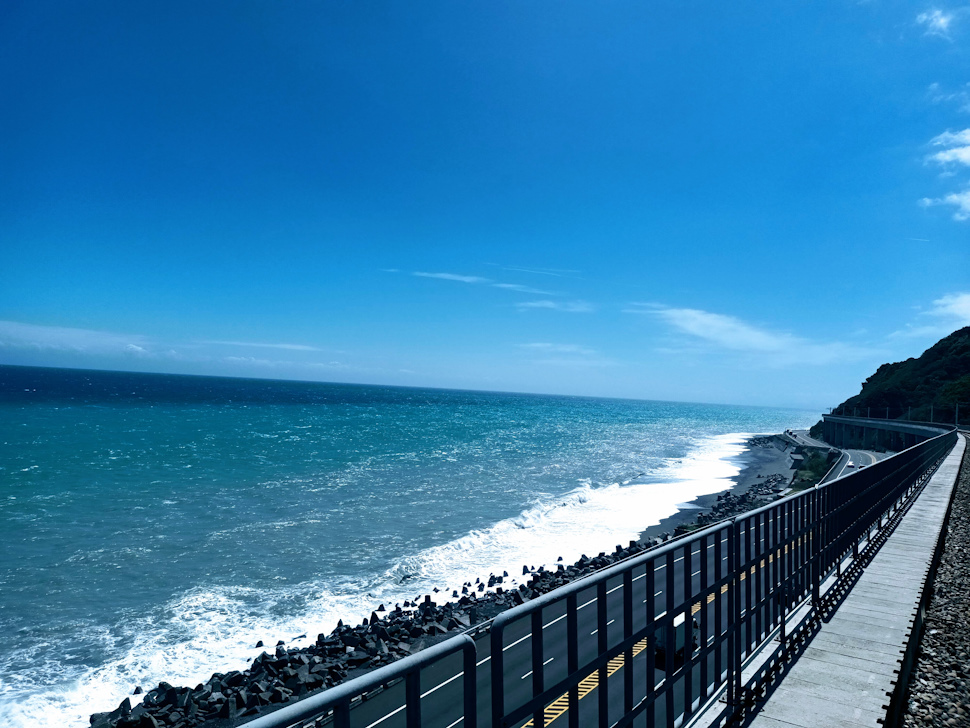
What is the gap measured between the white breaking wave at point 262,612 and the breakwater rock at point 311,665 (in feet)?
2.70

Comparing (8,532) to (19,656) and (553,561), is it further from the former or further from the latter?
(553,561)

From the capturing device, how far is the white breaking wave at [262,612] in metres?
11.5

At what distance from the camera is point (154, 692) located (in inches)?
438

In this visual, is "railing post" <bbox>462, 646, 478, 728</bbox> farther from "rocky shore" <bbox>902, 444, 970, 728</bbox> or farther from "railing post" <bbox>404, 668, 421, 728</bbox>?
"rocky shore" <bbox>902, 444, 970, 728</bbox>

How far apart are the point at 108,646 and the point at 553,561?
1346 cm

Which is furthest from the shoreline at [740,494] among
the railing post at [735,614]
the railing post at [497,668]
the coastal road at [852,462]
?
the railing post at [497,668]

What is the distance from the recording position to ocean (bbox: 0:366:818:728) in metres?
13.4

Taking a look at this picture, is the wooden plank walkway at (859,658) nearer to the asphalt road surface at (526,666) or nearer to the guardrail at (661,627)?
the guardrail at (661,627)

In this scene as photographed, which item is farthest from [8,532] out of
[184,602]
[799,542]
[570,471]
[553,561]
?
[570,471]

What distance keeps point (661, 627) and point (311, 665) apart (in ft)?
35.3

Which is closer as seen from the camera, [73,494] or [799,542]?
[799,542]

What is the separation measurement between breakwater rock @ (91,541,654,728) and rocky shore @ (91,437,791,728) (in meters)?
0.02

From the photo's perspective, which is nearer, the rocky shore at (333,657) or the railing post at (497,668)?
the railing post at (497,668)

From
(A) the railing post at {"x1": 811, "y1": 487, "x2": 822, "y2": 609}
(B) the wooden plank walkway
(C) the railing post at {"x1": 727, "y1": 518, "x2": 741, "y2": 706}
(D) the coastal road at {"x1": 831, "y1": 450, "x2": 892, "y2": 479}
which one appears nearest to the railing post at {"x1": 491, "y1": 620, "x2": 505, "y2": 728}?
(C) the railing post at {"x1": 727, "y1": 518, "x2": 741, "y2": 706}
